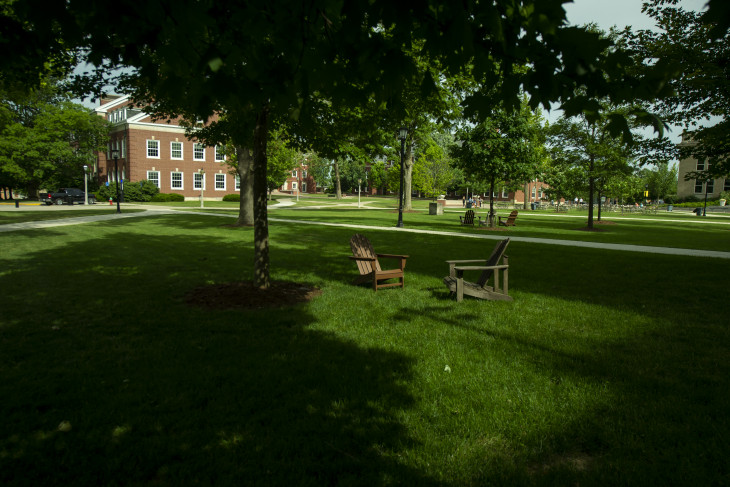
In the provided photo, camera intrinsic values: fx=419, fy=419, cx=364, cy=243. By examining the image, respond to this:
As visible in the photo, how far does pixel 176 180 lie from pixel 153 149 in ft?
14.7

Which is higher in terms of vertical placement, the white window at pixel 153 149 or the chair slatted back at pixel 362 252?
the white window at pixel 153 149

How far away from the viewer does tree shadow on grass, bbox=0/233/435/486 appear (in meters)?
2.83

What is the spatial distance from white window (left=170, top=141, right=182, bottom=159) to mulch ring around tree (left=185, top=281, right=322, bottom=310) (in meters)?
50.9

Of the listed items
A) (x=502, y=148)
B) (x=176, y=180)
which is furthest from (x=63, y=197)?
(x=502, y=148)

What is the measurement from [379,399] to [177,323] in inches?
133

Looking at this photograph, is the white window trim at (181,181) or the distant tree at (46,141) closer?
the distant tree at (46,141)

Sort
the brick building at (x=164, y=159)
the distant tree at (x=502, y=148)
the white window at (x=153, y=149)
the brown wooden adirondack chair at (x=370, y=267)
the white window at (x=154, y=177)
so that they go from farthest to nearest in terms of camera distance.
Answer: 1. the white window at (x=154, y=177)
2. the white window at (x=153, y=149)
3. the brick building at (x=164, y=159)
4. the distant tree at (x=502, y=148)
5. the brown wooden adirondack chair at (x=370, y=267)

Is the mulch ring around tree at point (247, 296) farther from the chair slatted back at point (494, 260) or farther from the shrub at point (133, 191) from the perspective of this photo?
the shrub at point (133, 191)

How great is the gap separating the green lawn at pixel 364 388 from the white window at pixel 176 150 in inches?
1935

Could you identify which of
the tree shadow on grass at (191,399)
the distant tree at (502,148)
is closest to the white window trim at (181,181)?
the distant tree at (502,148)

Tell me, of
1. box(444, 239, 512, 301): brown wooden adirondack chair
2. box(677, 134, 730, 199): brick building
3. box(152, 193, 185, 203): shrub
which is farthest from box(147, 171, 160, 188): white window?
box(677, 134, 730, 199): brick building

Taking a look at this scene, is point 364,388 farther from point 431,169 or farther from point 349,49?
point 431,169

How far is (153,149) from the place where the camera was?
168ft

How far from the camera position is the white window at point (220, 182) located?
5591 cm
